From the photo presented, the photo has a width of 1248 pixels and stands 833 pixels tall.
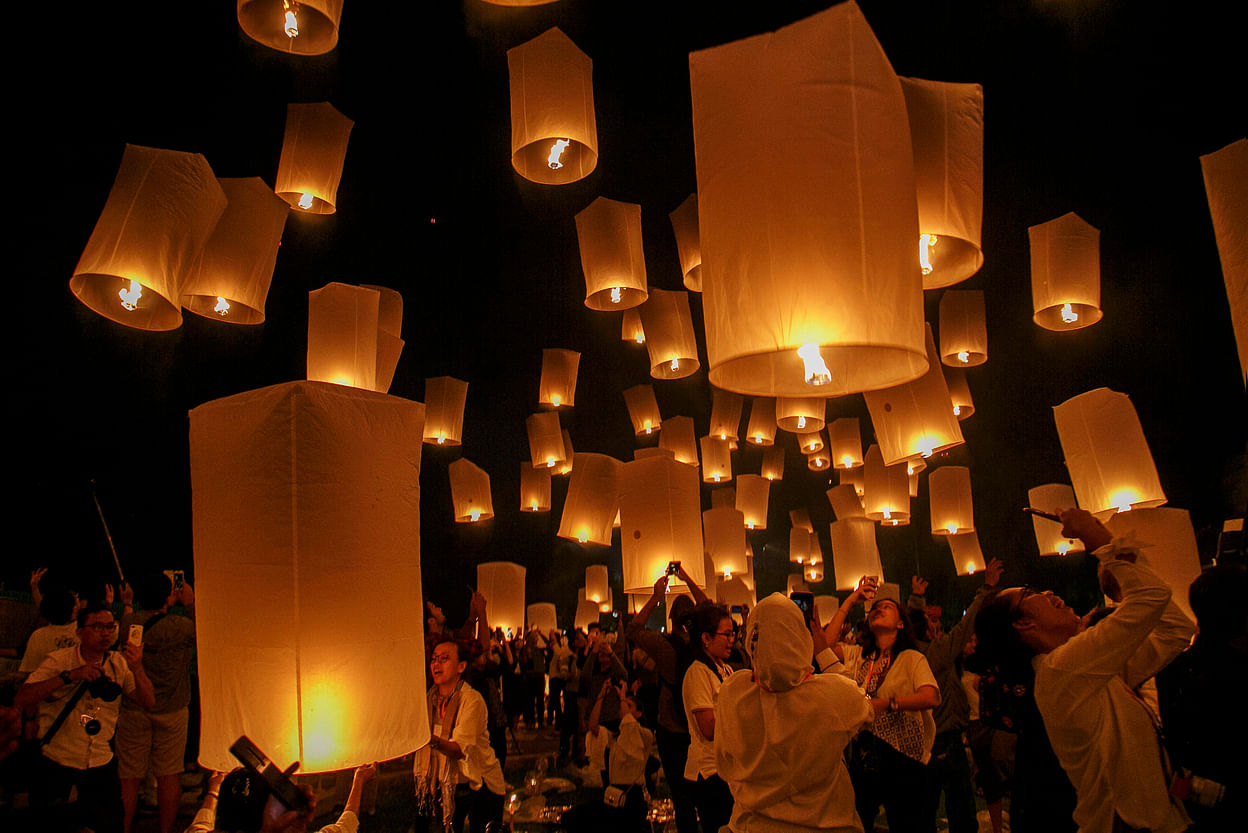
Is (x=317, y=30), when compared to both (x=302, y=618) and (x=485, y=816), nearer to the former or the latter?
(x=302, y=618)

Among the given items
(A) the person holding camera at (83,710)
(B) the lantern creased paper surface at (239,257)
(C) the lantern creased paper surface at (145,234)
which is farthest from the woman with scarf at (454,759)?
Result: (C) the lantern creased paper surface at (145,234)

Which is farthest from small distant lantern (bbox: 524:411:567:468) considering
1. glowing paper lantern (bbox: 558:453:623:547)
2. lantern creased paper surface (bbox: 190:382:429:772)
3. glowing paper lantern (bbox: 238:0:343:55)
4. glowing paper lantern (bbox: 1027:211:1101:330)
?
lantern creased paper surface (bbox: 190:382:429:772)

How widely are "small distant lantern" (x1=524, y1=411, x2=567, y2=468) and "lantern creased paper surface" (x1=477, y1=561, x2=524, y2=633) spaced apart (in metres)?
1.53

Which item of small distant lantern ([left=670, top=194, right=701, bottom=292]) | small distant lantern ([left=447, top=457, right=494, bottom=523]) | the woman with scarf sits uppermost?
small distant lantern ([left=670, top=194, right=701, bottom=292])

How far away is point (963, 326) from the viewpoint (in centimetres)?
688

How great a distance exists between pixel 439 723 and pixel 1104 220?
733cm

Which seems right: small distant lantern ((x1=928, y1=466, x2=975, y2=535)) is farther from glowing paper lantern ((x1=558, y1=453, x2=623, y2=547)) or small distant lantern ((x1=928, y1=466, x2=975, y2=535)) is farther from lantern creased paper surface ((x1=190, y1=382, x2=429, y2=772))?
lantern creased paper surface ((x1=190, y1=382, x2=429, y2=772))

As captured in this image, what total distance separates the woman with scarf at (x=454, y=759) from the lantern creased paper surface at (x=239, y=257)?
229cm

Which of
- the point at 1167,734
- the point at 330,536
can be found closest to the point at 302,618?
the point at 330,536

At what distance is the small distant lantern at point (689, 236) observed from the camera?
18.1 ft

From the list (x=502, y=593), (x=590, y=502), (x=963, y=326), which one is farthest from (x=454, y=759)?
(x=502, y=593)

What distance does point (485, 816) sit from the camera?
476cm

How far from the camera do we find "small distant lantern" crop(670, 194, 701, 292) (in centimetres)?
551

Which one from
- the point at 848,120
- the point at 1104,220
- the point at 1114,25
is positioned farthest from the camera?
the point at 1104,220
